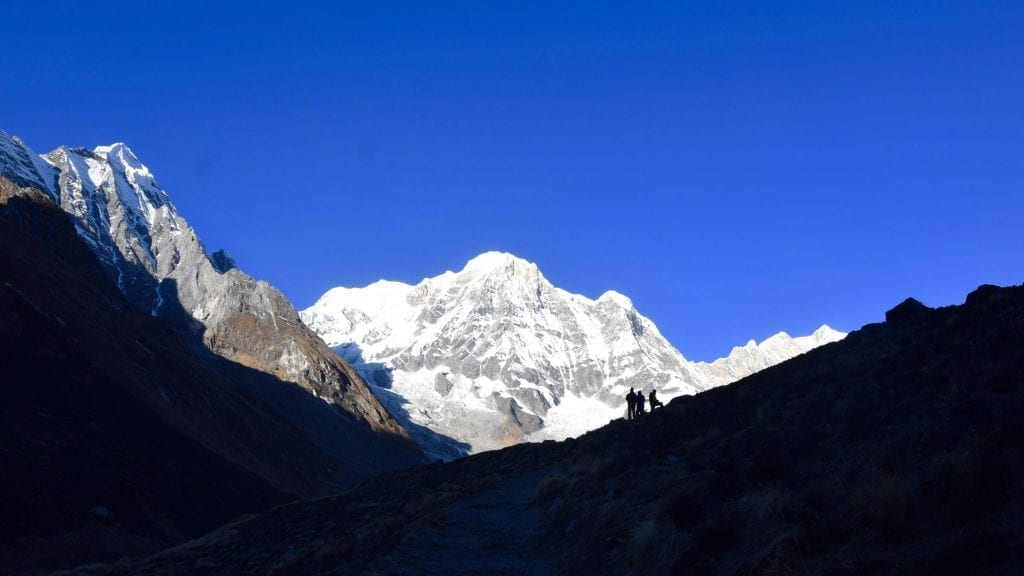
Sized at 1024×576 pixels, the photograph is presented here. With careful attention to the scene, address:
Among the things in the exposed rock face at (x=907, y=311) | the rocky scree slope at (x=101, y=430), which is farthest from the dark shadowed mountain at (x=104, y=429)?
the exposed rock face at (x=907, y=311)

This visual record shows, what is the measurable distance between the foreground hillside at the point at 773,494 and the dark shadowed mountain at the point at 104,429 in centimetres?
1443

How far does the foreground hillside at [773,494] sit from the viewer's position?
9.14 meters

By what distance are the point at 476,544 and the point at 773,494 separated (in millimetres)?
8521

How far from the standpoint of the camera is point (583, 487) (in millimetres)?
20750

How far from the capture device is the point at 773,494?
1158 centimetres

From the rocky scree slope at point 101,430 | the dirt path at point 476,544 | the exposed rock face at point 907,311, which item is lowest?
the dirt path at point 476,544

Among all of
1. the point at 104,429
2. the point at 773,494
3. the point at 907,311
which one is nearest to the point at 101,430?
the point at 104,429

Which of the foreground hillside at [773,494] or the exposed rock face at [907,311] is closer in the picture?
the foreground hillside at [773,494]

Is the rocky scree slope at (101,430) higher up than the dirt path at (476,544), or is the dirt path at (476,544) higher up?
the rocky scree slope at (101,430)

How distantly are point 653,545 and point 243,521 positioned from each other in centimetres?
2341

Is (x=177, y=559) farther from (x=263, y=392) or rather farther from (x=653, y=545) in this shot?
(x=263, y=392)

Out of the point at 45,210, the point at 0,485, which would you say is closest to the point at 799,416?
the point at 0,485

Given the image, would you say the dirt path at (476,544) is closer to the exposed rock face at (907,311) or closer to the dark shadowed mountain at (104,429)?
the exposed rock face at (907,311)

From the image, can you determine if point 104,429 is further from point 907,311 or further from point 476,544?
point 907,311
